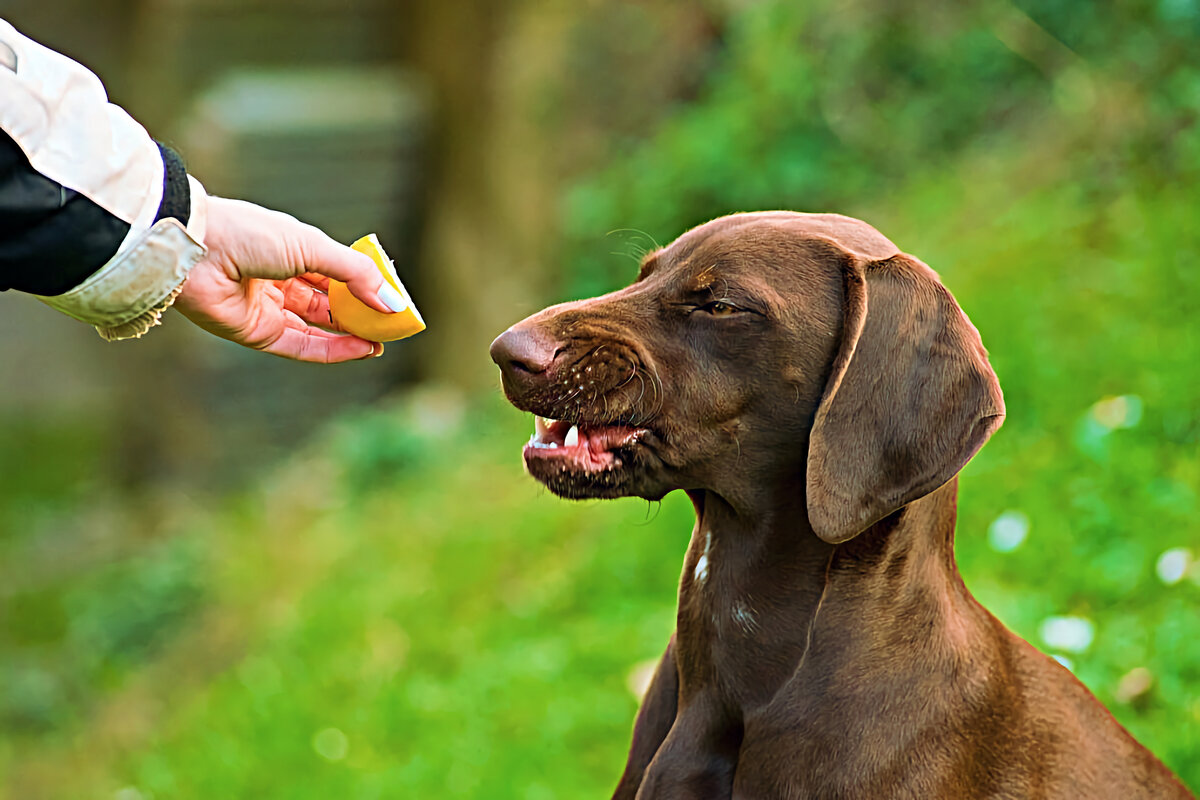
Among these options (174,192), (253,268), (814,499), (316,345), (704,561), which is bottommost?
(704,561)

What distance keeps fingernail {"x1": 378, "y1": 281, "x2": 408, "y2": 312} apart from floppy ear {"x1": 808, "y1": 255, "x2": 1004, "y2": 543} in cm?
91

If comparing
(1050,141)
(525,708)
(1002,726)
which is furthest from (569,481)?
(1050,141)

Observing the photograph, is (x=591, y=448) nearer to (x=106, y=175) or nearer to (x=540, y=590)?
(x=106, y=175)

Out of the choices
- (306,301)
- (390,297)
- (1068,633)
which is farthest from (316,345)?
(1068,633)

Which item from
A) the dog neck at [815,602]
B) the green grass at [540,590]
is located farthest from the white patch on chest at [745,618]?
the green grass at [540,590]

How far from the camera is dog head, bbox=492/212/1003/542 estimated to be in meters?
2.49

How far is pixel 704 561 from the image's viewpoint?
9.21ft

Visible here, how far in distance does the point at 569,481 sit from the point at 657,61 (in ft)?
26.6

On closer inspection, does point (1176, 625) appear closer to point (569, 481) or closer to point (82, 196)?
point (569, 481)

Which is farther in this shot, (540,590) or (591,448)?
(540,590)

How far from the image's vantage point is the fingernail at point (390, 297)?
2.71 metres

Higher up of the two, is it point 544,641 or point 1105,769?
point 1105,769

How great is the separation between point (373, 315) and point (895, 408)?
3.65 ft

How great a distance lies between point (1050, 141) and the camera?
24.5ft
